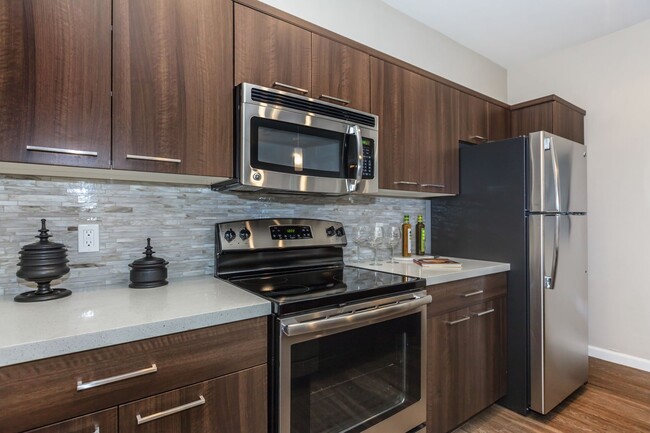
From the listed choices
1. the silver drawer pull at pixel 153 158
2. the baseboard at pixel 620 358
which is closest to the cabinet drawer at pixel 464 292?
the silver drawer pull at pixel 153 158

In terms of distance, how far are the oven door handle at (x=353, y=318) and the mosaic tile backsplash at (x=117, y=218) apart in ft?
2.35

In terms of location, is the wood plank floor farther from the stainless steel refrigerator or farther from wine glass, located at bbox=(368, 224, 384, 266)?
wine glass, located at bbox=(368, 224, 384, 266)

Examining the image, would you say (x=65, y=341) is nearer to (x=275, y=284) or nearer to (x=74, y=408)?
(x=74, y=408)

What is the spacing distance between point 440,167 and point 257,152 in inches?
52.9

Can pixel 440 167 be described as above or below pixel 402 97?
below

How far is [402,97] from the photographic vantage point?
2082 millimetres

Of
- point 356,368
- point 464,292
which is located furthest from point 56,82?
point 464,292

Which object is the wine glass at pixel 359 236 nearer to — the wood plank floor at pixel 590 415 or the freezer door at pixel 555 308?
the freezer door at pixel 555 308

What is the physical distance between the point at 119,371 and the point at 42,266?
0.53m

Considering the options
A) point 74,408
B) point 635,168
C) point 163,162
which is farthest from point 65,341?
point 635,168

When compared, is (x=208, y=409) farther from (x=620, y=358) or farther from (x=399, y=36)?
(x=620, y=358)

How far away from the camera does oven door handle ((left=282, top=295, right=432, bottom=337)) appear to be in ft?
3.83

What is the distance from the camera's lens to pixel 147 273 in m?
1.39

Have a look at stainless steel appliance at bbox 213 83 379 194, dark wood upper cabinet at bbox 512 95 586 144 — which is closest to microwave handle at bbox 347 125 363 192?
stainless steel appliance at bbox 213 83 379 194
